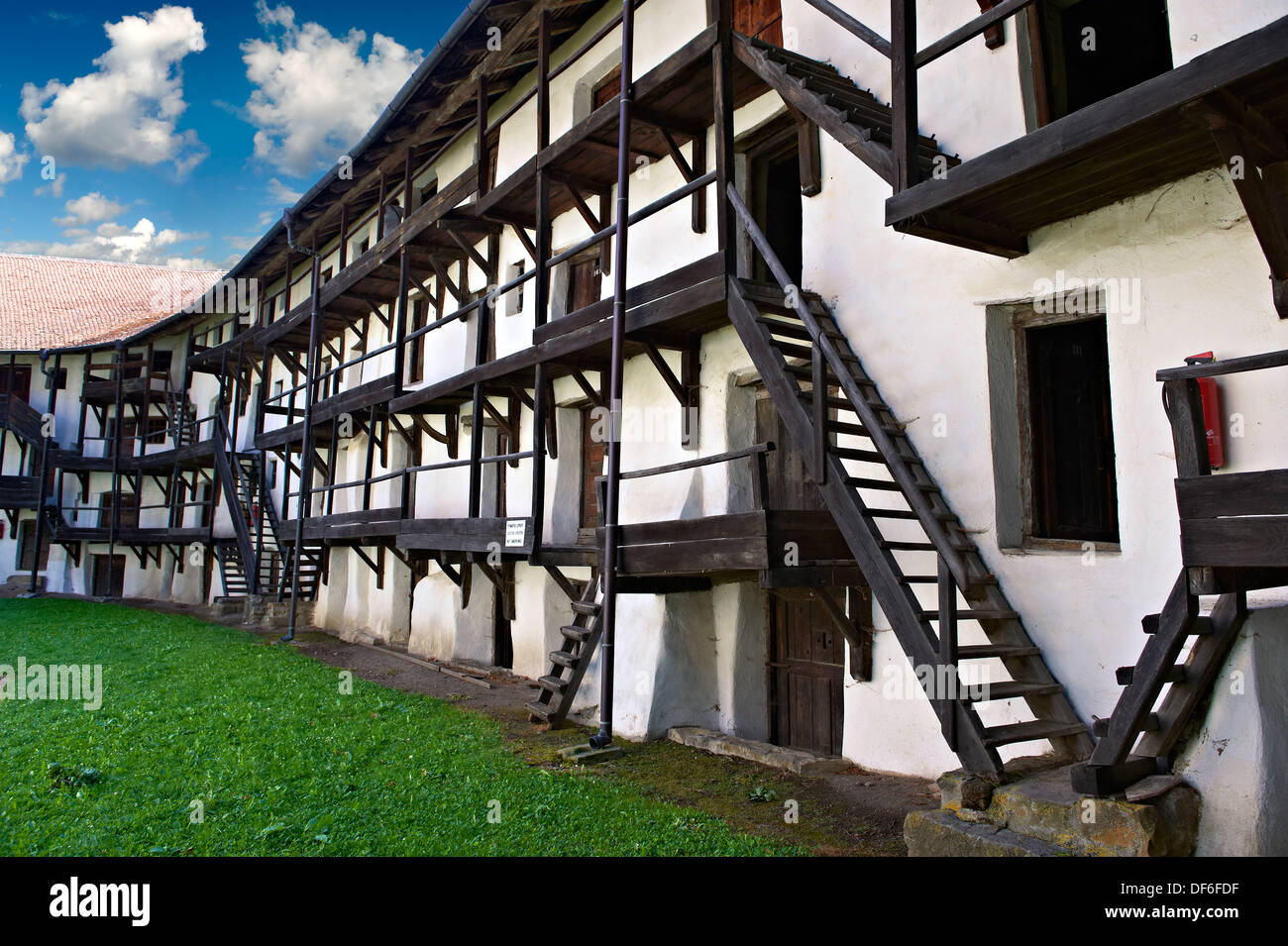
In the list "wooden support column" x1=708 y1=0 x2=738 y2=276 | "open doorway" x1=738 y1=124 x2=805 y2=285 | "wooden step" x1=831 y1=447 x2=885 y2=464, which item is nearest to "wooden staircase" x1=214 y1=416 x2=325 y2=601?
"open doorway" x1=738 y1=124 x2=805 y2=285

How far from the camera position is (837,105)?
6316mm

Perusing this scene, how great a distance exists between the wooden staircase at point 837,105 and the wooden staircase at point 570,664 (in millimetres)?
4809

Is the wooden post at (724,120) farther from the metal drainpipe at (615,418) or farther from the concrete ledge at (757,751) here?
the concrete ledge at (757,751)

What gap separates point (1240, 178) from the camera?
4051mm

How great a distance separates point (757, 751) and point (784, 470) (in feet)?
8.26

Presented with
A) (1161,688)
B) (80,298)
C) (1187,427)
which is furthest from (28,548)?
(1187,427)

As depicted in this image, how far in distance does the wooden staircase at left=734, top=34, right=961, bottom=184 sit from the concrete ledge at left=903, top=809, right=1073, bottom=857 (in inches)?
141

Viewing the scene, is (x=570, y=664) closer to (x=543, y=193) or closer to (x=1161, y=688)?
(x=543, y=193)

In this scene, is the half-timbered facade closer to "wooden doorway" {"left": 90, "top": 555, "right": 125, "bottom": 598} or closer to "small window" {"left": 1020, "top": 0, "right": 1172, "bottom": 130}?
"small window" {"left": 1020, "top": 0, "right": 1172, "bottom": 130}

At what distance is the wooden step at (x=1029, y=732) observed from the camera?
450 cm

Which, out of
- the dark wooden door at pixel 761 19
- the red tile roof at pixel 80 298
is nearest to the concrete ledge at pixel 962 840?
the dark wooden door at pixel 761 19

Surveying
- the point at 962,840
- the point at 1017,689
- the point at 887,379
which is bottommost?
the point at 962,840

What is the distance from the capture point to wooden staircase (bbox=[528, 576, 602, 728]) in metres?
8.37
